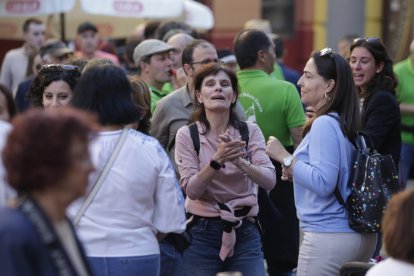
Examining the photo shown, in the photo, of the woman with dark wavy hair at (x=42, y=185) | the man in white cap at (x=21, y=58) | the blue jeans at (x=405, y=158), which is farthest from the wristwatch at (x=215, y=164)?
the man in white cap at (x=21, y=58)

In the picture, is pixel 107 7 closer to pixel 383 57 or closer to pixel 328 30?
pixel 383 57

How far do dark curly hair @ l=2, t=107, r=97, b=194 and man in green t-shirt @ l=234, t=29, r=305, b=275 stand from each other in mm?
3862

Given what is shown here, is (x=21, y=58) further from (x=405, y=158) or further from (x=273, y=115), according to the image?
(x=273, y=115)

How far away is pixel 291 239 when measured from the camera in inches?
305

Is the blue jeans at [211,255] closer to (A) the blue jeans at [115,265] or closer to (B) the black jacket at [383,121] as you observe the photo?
(B) the black jacket at [383,121]

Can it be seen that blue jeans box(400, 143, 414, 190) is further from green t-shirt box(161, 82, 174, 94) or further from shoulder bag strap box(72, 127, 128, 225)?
shoulder bag strap box(72, 127, 128, 225)

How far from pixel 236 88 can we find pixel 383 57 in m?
1.16

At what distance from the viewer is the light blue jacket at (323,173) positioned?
5484mm

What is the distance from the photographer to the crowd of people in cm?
338

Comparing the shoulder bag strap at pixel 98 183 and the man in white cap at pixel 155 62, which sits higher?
the man in white cap at pixel 155 62

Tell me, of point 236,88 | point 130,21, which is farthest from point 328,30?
point 236,88

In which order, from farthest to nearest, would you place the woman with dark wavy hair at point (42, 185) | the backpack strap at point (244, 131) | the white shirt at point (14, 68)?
the white shirt at point (14, 68) → the backpack strap at point (244, 131) → the woman with dark wavy hair at point (42, 185)

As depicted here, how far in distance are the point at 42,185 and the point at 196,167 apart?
2742mm

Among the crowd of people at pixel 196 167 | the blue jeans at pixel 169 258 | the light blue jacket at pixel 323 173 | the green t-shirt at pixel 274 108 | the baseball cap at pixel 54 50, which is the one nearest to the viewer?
the crowd of people at pixel 196 167
